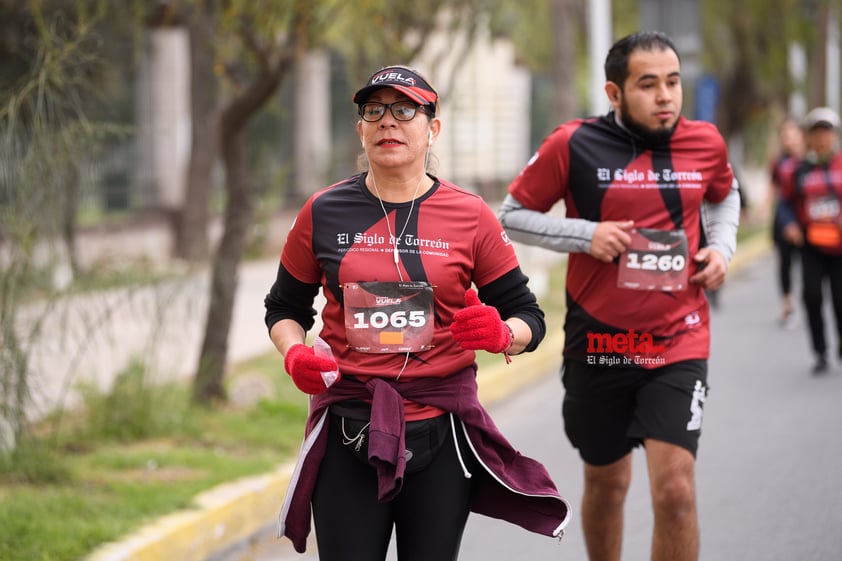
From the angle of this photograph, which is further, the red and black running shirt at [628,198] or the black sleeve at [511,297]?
the red and black running shirt at [628,198]

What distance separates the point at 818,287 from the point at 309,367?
7.53m

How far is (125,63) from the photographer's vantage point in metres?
17.5

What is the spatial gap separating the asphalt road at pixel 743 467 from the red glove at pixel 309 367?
266 centimetres

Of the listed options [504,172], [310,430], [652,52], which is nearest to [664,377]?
[652,52]

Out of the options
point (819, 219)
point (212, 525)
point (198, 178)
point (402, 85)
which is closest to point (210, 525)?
point (212, 525)

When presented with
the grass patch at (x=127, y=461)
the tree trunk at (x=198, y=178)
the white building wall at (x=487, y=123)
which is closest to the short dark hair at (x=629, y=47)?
the grass patch at (x=127, y=461)

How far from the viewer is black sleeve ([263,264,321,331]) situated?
373 cm

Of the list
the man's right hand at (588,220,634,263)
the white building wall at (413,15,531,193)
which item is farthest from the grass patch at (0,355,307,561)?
the white building wall at (413,15,531,193)

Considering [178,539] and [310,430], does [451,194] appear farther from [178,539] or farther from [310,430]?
[178,539]

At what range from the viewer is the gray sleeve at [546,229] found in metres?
4.62

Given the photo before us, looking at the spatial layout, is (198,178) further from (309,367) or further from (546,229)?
(309,367)

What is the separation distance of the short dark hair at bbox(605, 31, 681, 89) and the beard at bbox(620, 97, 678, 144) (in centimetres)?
10

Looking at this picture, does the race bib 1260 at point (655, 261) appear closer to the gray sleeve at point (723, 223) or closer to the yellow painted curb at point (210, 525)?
the gray sleeve at point (723, 223)

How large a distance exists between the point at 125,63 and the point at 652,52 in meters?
14.0
